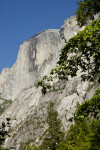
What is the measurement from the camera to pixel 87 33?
14.8 ft

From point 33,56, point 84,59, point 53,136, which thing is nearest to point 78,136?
point 53,136

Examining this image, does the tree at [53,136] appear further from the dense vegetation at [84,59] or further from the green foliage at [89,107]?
the green foliage at [89,107]

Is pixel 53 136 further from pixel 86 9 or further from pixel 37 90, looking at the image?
pixel 37 90

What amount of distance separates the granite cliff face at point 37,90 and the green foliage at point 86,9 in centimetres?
6367

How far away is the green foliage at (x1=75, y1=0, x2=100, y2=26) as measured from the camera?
6882mm

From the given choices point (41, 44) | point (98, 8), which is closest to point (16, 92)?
point (41, 44)

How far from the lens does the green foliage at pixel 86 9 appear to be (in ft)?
22.6

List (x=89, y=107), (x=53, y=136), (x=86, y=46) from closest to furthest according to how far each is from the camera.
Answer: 1. (x=89, y=107)
2. (x=86, y=46)
3. (x=53, y=136)

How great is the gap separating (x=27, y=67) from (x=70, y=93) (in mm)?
93672

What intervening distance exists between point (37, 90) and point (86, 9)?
425ft

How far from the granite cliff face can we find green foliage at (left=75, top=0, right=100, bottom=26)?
6367 cm

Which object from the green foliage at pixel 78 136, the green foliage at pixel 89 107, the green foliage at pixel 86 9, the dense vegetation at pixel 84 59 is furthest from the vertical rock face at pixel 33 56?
the green foliage at pixel 89 107

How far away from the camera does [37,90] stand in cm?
13562

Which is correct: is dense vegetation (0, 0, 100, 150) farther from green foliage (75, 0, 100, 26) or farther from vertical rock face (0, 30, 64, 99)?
vertical rock face (0, 30, 64, 99)
